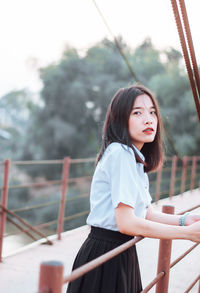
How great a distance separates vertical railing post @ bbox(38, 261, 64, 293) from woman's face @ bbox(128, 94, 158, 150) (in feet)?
1.87

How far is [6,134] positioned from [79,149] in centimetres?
405

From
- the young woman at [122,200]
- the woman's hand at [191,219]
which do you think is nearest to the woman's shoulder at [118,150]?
the young woman at [122,200]

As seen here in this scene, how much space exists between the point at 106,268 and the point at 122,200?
0.78 ft

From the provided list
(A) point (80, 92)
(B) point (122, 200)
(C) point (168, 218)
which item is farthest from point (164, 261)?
(A) point (80, 92)

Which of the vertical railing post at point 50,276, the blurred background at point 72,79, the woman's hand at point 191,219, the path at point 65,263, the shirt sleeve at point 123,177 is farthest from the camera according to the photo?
the blurred background at point 72,79

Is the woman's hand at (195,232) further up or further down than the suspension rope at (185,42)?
further down

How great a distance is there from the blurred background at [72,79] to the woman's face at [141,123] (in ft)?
47.1

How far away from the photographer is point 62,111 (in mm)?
17344

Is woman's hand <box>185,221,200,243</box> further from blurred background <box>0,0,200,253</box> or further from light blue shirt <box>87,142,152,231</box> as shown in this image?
blurred background <box>0,0,200,253</box>

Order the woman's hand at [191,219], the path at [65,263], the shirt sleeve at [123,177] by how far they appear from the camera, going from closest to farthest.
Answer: the shirt sleeve at [123,177], the woman's hand at [191,219], the path at [65,263]

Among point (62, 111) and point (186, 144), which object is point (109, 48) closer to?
point (62, 111)

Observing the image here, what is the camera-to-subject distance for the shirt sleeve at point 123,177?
93 cm

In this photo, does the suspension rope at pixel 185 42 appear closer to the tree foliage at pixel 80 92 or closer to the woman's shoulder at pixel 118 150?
Result: the woman's shoulder at pixel 118 150

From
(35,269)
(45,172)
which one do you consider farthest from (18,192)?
(35,269)
